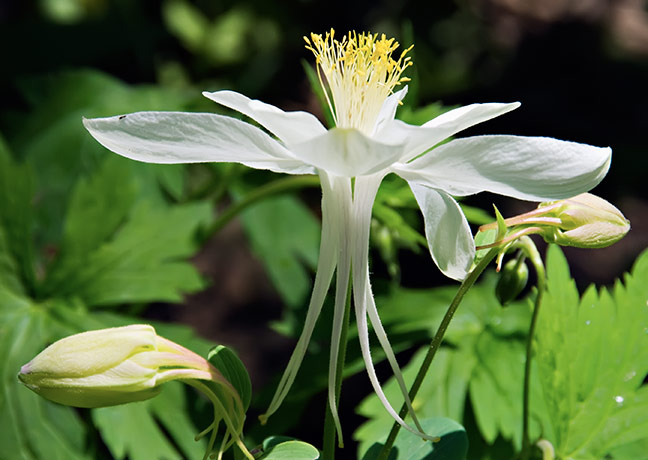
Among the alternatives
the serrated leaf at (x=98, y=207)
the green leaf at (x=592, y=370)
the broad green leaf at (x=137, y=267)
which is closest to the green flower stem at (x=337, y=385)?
the green leaf at (x=592, y=370)

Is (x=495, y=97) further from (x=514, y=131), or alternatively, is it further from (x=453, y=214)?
(x=453, y=214)

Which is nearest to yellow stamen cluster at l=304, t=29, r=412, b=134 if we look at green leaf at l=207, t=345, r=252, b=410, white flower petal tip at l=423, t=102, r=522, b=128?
white flower petal tip at l=423, t=102, r=522, b=128

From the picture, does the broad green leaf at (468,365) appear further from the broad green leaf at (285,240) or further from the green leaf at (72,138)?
the green leaf at (72,138)

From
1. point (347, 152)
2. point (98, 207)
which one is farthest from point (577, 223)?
point (98, 207)

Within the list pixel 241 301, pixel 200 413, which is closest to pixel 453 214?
pixel 200 413

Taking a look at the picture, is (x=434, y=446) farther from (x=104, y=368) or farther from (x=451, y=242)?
(x=104, y=368)

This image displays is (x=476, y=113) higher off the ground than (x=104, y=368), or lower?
higher

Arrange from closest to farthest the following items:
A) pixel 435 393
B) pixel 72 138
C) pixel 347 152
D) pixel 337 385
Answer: pixel 347 152
pixel 337 385
pixel 435 393
pixel 72 138
